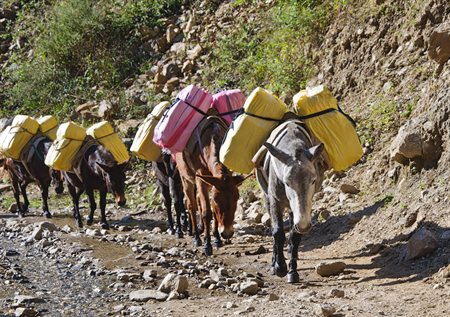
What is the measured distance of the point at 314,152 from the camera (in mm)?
6820

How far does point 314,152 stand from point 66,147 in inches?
287

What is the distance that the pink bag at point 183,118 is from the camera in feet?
31.3

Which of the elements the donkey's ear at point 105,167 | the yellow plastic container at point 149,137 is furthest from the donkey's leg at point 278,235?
the donkey's ear at point 105,167

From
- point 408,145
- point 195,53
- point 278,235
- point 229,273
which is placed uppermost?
point 195,53

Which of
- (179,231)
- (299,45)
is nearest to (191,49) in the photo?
(299,45)

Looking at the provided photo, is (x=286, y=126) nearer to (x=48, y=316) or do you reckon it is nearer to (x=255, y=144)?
(x=255, y=144)

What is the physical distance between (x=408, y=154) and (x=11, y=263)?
569cm

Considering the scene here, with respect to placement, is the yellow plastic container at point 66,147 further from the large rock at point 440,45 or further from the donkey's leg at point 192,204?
the large rock at point 440,45

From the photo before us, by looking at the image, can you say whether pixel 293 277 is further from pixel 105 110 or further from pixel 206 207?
pixel 105 110

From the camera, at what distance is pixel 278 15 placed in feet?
50.8

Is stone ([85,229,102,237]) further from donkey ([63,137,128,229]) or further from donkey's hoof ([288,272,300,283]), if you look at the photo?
donkey's hoof ([288,272,300,283])

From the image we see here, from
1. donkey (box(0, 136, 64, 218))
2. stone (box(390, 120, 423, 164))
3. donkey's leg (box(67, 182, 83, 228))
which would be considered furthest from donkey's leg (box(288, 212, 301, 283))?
donkey (box(0, 136, 64, 218))

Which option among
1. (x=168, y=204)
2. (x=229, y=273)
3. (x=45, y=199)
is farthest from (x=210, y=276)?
(x=45, y=199)

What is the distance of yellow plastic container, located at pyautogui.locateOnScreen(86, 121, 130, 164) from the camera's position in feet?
42.1
